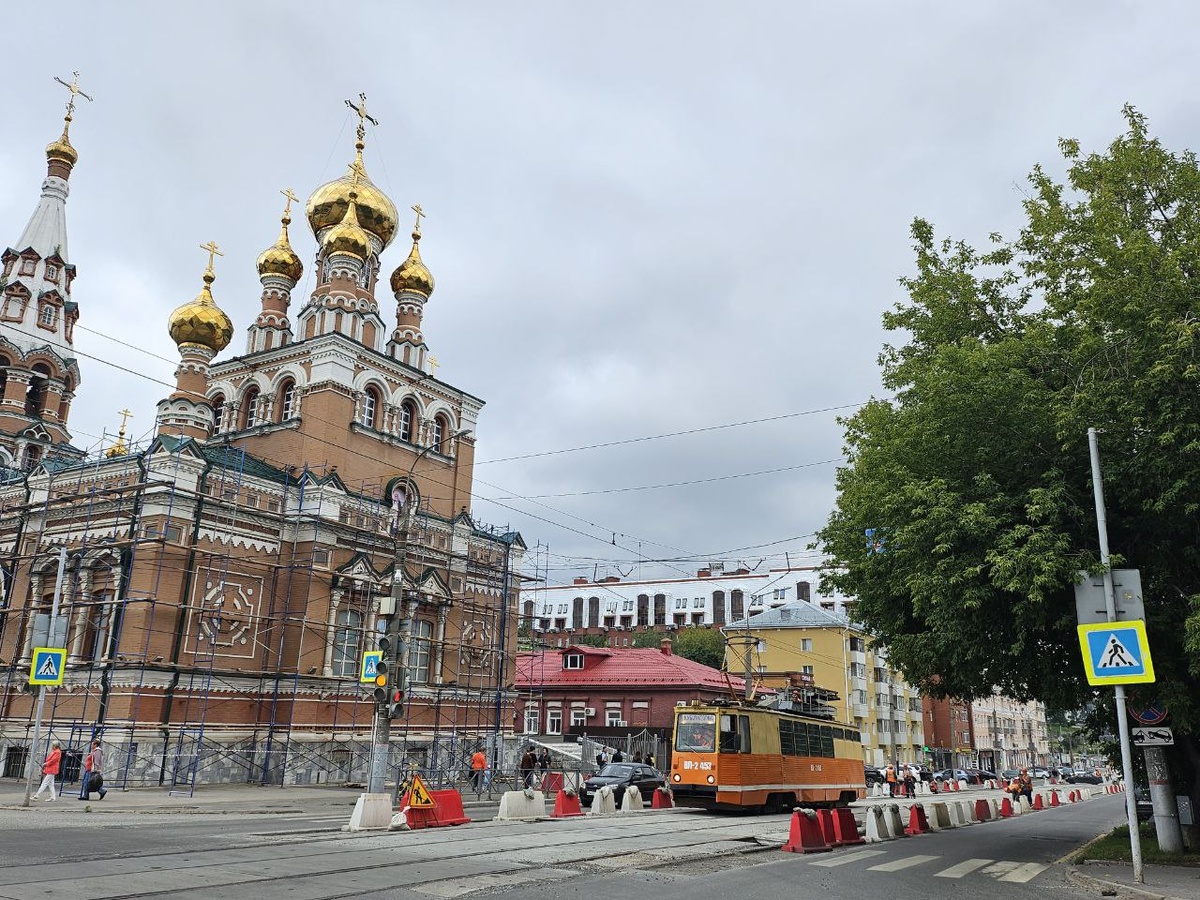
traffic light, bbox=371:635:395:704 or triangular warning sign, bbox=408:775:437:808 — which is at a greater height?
traffic light, bbox=371:635:395:704

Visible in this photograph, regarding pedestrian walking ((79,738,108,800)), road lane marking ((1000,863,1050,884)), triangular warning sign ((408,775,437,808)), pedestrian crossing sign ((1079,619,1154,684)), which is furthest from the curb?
pedestrian walking ((79,738,108,800))

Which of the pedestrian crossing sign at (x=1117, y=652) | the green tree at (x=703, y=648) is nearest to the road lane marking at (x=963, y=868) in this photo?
the pedestrian crossing sign at (x=1117, y=652)

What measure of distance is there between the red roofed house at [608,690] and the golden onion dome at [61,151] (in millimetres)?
32952

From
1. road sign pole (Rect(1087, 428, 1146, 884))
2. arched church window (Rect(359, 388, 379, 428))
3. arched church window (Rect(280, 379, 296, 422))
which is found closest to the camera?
road sign pole (Rect(1087, 428, 1146, 884))

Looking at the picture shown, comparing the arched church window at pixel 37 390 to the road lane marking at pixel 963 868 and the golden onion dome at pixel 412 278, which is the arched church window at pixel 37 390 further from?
the road lane marking at pixel 963 868

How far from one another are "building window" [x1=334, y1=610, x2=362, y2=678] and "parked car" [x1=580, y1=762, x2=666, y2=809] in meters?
9.55

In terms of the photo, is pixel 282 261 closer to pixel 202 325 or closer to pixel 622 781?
pixel 202 325

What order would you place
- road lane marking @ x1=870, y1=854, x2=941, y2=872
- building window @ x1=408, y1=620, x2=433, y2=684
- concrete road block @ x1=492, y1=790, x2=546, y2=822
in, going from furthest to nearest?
building window @ x1=408, y1=620, x2=433, y2=684 < concrete road block @ x1=492, y1=790, x2=546, y2=822 < road lane marking @ x1=870, y1=854, x2=941, y2=872

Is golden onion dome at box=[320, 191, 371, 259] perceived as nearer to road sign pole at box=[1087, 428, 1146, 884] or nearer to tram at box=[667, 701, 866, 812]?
tram at box=[667, 701, 866, 812]

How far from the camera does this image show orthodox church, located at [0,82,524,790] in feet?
90.9

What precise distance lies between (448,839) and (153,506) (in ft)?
56.7

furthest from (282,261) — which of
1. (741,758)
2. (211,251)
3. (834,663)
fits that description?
(834,663)

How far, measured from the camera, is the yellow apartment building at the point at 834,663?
6322 centimetres

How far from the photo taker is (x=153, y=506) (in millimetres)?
28281
